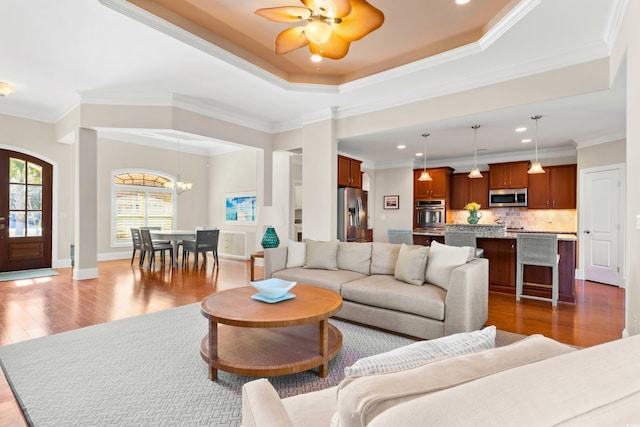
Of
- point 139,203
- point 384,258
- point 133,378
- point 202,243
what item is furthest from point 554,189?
point 139,203

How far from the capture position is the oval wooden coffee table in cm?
216

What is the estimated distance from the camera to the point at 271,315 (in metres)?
2.26

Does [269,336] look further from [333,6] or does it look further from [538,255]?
[538,255]

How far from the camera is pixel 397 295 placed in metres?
3.03

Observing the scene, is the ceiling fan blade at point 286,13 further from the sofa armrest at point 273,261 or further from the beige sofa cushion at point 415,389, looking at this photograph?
the beige sofa cushion at point 415,389

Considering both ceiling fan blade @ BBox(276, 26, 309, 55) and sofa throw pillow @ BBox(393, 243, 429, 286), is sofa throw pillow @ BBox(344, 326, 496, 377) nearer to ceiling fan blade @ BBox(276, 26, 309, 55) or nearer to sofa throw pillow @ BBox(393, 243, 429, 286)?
sofa throw pillow @ BBox(393, 243, 429, 286)

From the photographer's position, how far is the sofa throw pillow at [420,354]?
86 centimetres

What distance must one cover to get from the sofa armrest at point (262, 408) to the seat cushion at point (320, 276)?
237 cm

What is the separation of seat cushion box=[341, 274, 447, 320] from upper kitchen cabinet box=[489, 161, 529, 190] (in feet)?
18.2

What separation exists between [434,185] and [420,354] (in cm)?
802

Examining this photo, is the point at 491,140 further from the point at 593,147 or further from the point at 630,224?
the point at 630,224

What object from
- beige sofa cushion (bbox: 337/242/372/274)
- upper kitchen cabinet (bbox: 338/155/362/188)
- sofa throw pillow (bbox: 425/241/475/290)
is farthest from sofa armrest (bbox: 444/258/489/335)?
upper kitchen cabinet (bbox: 338/155/362/188)

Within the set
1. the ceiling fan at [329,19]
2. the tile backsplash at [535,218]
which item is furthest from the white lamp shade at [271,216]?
the tile backsplash at [535,218]

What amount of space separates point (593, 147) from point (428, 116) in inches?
147
